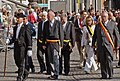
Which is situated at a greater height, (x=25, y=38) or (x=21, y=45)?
(x=25, y=38)

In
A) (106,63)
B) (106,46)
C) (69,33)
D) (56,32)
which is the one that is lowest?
(106,63)

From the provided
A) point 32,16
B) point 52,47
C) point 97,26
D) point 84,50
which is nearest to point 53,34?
point 52,47

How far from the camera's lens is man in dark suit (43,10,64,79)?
13930 mm

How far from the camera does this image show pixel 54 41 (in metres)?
13.9

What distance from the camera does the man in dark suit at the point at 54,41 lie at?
45.7 ft

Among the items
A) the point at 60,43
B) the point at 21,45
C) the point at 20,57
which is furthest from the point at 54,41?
the point at 20,57

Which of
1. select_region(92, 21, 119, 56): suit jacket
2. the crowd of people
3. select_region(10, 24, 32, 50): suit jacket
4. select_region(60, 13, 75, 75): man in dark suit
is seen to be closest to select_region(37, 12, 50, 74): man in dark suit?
the crowd of people

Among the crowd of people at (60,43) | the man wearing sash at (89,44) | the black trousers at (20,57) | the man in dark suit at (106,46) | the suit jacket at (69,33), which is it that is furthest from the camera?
the man wearing sash at (89,44)

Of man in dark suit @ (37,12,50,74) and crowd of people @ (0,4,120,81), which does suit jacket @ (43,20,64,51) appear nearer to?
crowd of people @ (0,4,120,81)

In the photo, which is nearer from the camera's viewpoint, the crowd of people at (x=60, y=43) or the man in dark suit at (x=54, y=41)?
the crowd of people at (x=60, y=43)

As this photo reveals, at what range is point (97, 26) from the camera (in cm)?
1406

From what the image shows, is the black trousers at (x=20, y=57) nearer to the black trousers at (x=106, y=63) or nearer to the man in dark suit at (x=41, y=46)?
the man in dark suit at (x=41, y=46)

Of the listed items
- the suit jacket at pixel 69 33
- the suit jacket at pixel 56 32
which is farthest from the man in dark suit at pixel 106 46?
the suit jacket at pixel 56 32

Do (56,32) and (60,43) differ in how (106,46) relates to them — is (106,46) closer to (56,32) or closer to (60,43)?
(60,43)
